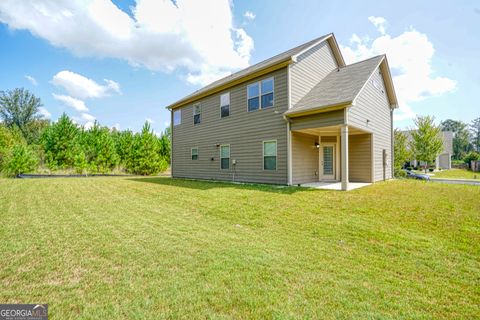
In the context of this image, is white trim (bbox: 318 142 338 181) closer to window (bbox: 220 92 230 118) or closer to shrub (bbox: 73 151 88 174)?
window (bbox: 220 92 230 118)

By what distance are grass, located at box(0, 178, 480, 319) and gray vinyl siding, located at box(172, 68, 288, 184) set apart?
4.67 metres

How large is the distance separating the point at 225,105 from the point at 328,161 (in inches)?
239

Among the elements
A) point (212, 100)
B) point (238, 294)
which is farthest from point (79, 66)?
point (238, 294)

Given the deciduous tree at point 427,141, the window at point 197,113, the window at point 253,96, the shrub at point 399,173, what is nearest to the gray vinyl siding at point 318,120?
the window at point 253,96

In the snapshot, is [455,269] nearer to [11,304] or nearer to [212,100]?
[11,304]

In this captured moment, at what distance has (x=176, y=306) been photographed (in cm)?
217

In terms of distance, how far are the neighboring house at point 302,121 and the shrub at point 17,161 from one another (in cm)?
1388

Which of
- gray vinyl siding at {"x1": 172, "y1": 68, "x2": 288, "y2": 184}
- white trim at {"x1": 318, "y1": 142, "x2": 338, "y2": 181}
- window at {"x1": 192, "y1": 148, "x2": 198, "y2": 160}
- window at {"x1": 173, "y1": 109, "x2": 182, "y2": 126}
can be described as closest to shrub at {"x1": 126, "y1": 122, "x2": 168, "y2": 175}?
window at {"x1": 173, "y1": 109, "x2": 182, "y2": 126}

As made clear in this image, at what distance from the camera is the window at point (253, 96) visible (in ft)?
35.4

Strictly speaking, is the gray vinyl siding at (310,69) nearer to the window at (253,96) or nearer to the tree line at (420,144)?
the window at (253,96)

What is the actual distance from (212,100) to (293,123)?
5.72 metres

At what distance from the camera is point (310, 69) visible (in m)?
10.8

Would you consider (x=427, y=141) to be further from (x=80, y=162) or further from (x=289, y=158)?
(x=80, y=162)

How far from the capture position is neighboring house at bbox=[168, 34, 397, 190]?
30.1 ft
